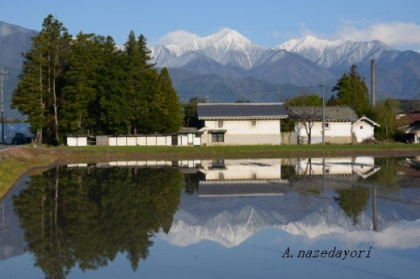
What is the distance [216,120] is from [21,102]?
18546 millimetres

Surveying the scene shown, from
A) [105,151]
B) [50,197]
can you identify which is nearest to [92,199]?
[50,197]

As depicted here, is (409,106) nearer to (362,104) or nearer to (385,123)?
(362,104)

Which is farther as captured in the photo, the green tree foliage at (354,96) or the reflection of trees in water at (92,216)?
the green tree foliage at (354,96)

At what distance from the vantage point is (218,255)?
39.5 ft

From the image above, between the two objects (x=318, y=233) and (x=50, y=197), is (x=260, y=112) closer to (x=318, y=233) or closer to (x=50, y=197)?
(x=50, y=197)

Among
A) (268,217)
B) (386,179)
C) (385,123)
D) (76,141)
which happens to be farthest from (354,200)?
(385,123)

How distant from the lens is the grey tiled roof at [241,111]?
5922 cm

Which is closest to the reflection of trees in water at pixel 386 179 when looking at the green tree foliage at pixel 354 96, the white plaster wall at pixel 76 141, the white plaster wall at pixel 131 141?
the white plaster wall at pixel 131 141

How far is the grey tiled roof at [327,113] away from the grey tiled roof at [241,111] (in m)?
2.29

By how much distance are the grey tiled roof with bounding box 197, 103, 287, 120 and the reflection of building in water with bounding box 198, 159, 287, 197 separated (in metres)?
24.5

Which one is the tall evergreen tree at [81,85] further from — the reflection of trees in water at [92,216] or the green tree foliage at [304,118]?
the reflection of trees in water at [92,216]

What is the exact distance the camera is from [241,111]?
6031 centimetres

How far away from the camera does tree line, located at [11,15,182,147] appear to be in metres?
51.5

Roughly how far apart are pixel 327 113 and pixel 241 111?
9099 millimetres
